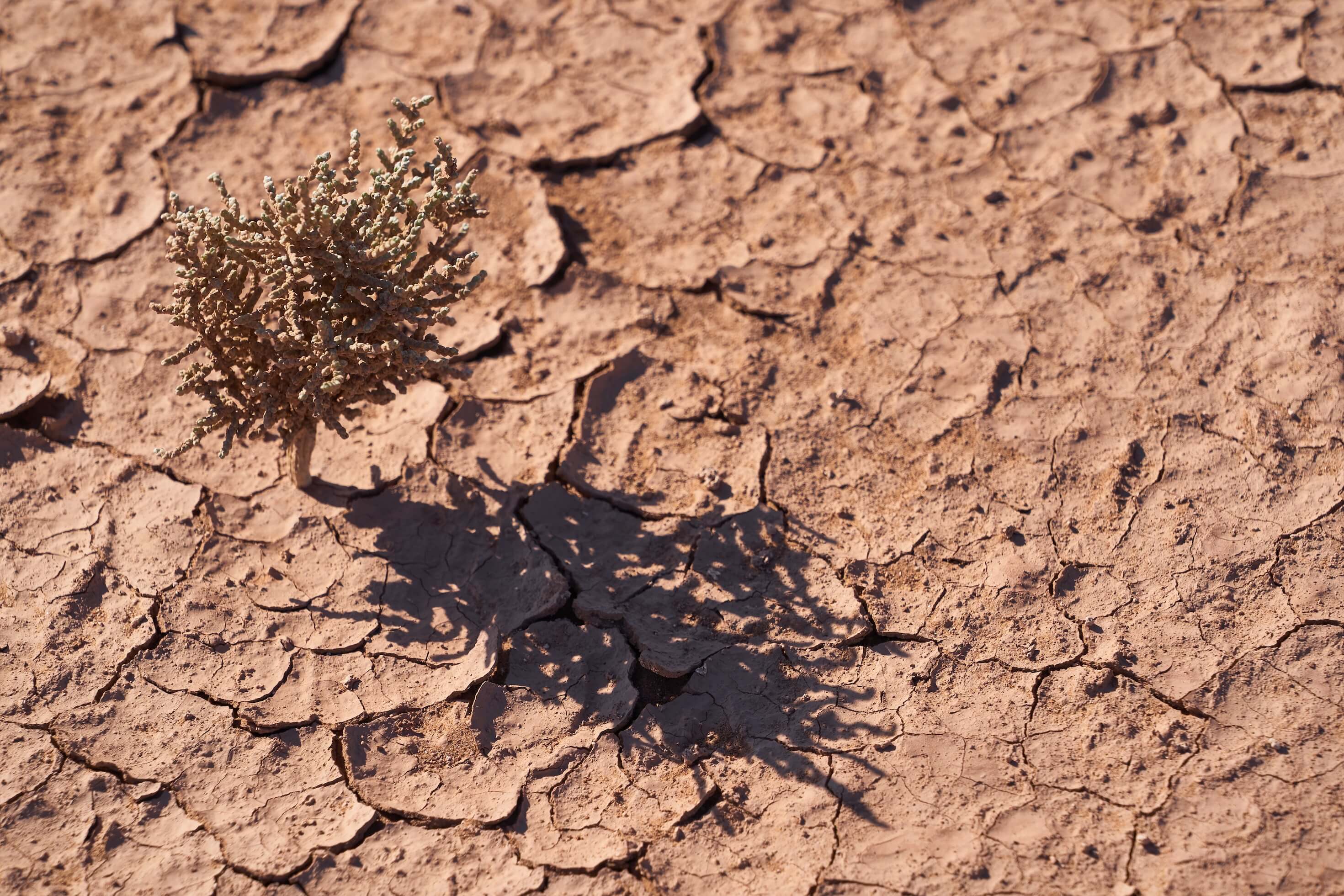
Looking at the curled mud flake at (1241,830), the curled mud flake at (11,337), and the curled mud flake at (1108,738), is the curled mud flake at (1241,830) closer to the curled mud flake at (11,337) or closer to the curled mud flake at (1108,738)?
the curled mud flake at (1108,738)

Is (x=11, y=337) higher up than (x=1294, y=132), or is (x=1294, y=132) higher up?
(x=11, y=337)

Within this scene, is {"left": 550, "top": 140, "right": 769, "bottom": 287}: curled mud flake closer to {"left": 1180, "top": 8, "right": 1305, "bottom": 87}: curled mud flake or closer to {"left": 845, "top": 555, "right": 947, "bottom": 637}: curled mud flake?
{"left": 845, "top": 555, "right": 947, "bottom": 637}: curled mud flake

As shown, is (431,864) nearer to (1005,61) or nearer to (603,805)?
(603,805)

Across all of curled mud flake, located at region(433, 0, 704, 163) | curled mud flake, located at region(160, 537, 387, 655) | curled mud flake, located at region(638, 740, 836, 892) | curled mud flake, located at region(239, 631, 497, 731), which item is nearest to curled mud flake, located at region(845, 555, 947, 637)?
curled mud flake, located at region(638, 740, 836, 892)

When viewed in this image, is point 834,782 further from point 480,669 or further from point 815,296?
point 815,296

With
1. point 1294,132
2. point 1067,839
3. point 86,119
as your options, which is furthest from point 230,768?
point 1294,132

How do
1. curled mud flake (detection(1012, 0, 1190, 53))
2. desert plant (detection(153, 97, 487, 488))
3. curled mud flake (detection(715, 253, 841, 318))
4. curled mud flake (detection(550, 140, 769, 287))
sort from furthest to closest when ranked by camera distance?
curled mud flake (detection(1012, 0, 1190, 53)), curled mud flake (detection(550, 140, 769, 287)), curled mud flake (detection(715, 253, 841, 318)), desert plant (detection(153, 97, 487, 488))

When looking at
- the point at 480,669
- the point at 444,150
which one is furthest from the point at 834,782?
the point at 444,150
